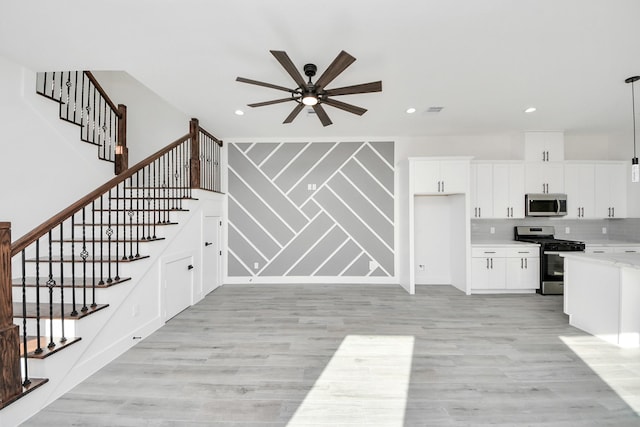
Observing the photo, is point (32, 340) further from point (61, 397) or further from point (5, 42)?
point (5, 42)

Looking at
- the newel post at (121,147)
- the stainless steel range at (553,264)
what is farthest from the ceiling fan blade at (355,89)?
the stainless steel range at (553,264)

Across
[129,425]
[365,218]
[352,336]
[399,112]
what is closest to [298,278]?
[365,218]

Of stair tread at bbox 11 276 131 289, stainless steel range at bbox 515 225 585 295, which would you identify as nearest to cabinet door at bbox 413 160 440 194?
stainless steel range at bbox 515 225 585 295

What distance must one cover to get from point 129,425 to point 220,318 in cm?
192

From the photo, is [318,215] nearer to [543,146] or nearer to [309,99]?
[309,99]

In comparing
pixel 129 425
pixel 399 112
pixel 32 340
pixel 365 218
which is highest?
pixel 399 112

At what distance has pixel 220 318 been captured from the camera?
12.6ft

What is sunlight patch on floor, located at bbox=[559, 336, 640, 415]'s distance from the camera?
226 cm

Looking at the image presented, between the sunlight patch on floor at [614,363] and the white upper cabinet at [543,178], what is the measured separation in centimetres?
291

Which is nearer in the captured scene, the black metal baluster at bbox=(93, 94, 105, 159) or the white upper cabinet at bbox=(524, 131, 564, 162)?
the black metal baluster at bbox=(93, 94, 105, 159)

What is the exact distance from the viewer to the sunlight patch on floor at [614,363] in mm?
2258

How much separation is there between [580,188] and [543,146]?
1016mm

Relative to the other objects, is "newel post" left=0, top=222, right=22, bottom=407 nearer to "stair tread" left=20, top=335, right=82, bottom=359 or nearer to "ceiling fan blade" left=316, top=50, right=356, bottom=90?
"stair tread" left=20, top=335, right=82, bottom=359

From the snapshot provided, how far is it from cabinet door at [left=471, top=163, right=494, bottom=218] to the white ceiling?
50.4 inches
